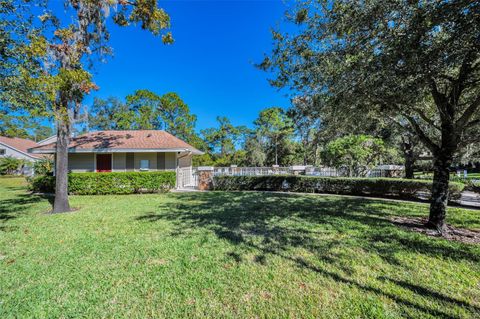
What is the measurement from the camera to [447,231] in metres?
5.30

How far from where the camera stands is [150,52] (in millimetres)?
14844

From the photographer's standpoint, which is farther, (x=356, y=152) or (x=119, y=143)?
(x=356, y=152)

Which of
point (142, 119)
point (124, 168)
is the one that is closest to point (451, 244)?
point (124, 168)

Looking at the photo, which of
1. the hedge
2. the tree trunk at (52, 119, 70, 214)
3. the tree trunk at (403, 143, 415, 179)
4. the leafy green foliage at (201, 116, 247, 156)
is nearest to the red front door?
the hedge

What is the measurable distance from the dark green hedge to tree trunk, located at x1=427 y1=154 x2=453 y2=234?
560 centimetres

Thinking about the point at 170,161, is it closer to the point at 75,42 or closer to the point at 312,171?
the point at 75,42

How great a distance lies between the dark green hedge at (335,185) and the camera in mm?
10330

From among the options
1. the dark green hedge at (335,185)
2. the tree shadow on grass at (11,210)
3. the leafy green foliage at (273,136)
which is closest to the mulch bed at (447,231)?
the dark green hedge at (335,185)

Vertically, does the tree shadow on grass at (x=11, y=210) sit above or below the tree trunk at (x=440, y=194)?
below

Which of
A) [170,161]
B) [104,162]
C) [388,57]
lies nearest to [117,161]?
[104,162]

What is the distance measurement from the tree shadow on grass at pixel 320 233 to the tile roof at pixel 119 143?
24.5 feet

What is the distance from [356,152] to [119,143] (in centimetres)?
1702

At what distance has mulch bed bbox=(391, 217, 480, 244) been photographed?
490 cm

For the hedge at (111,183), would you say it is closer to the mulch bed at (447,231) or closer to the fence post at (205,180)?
the fence post at (205,180)
